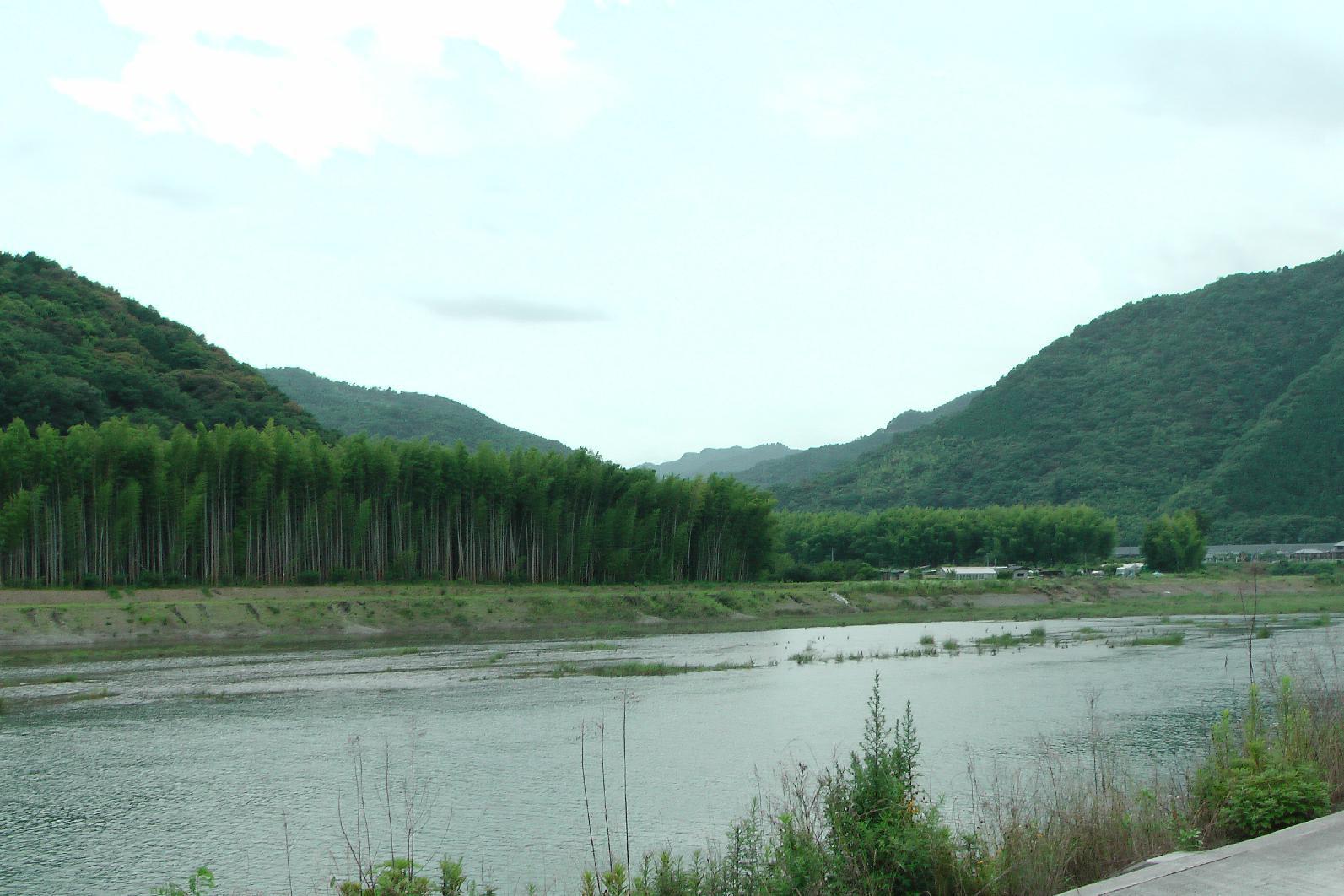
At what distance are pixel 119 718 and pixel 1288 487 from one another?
13823cm

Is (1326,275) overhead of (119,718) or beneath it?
overhead

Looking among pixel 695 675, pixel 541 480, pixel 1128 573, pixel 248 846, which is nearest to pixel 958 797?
pixel 248 846

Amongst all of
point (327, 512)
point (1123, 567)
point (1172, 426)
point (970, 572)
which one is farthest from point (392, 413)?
point (1172, 426)

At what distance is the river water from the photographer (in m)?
13.9

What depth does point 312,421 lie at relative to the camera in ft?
332

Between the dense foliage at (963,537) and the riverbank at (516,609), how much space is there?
1054 inches

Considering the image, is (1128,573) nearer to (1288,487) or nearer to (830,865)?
(1288,487)

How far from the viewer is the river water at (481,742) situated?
13922mm

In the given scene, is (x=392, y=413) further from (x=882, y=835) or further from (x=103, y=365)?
(x=882, y=835)

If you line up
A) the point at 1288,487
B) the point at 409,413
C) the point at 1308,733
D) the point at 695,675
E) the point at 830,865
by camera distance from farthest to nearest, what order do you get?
1. the point at 409,413
2. the point at 1288,487
3. the point at 695,675
4. the point at 1308,733
5. the point at 830,865

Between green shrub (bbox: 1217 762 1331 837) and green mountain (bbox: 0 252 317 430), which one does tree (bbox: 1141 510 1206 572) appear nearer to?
green mountain (bbox: 0 252 317 430)

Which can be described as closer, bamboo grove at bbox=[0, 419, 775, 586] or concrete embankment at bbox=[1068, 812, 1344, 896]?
concrete embankment at bbox=[1068, 812, 1344, 896]

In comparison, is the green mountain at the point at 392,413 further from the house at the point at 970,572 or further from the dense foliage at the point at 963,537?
the house at the point at 970,572

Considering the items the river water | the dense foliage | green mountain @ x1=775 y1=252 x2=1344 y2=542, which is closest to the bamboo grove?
the river water
